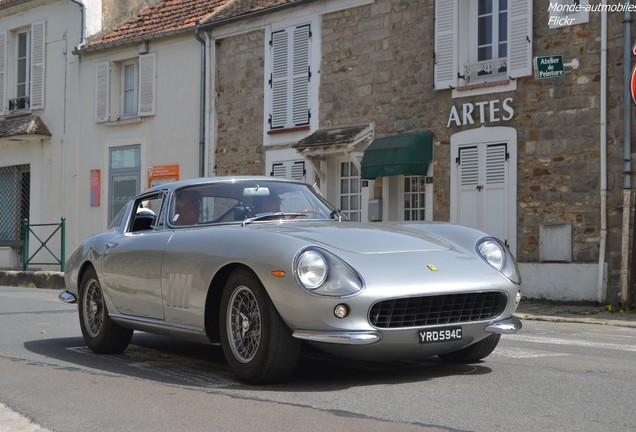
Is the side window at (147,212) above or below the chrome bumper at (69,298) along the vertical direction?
above

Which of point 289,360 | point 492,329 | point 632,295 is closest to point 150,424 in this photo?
point 289,360

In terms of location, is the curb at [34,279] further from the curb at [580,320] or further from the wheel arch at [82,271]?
the wheel arch at [82,271]

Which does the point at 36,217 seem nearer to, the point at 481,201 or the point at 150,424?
the point at 481,201

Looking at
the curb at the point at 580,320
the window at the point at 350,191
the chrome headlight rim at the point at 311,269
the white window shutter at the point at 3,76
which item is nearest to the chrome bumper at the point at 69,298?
the chrome headlight rim at the point at 311,269

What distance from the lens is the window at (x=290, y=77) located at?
65.2 feet

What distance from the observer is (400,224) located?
6.97 m

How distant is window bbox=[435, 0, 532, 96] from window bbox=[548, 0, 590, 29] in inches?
27.4

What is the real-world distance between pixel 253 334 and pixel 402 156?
11.4 meters

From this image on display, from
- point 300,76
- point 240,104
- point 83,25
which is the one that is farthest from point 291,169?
point 83,25

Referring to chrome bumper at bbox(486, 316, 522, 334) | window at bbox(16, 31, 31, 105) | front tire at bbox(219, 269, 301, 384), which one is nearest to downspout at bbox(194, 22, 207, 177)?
window at bbox(16, 31, 31, 105)

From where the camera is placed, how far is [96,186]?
2481 cm

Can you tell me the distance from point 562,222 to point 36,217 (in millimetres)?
15937

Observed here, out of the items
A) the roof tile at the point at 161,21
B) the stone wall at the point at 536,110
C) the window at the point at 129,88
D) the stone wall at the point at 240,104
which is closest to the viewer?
the stone wall at the point at 536,110

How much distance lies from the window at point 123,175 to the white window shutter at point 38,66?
128 inches
